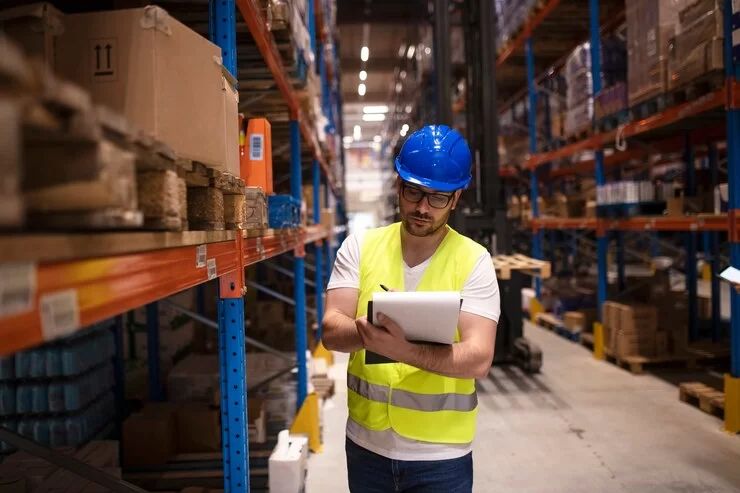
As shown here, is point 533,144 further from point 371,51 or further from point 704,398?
point 371,51

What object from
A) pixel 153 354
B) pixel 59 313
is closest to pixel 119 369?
pixel 153 354

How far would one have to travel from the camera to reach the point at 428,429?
197 centimetres

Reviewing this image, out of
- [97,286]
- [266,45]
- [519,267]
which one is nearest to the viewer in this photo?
[97,286]

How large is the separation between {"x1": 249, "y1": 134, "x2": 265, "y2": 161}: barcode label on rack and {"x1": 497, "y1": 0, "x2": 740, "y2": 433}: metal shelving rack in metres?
4.12

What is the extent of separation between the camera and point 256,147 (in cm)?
312

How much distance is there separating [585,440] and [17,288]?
16.3 ft

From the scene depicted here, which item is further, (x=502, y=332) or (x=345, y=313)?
(x=502, y=332)

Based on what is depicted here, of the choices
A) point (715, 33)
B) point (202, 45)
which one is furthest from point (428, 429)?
point (715, 33)

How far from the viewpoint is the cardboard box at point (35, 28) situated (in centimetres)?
165

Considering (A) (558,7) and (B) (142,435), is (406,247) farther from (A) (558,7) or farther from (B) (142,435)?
(A) (558,7)

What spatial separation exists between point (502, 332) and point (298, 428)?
3.71 m

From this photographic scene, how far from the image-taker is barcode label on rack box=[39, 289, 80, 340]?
916 mm

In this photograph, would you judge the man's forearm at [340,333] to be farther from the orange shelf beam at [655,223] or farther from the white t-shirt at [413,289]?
the orange shelf beam at [655,223]

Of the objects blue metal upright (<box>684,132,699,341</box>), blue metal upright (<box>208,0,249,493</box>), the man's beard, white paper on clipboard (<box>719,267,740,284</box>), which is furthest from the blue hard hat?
blue metal upright (<box>684,132,699,341</box>)
